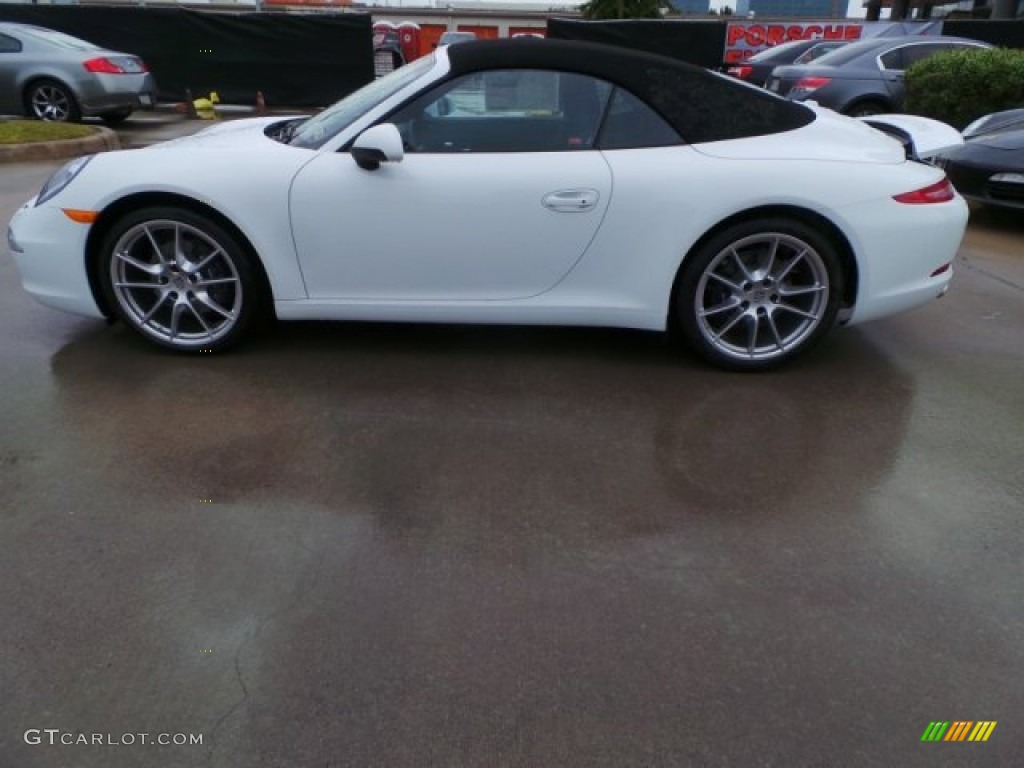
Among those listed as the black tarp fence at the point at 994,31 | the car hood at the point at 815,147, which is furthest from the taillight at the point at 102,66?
the black tarp fence at the point at 994,31

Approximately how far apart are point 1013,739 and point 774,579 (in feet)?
2.30

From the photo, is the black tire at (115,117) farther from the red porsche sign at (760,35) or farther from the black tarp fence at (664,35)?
the red porsche sign at (760,35)

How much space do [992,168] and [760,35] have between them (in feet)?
51.6

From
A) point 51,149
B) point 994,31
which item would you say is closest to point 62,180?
point 51,149

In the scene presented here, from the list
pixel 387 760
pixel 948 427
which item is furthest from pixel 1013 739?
pixel 948 427

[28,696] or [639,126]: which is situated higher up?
[639,126]

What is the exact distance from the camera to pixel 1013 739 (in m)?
1.91

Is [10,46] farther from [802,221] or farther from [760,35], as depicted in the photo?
[760,35]

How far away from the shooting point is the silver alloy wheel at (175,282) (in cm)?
374

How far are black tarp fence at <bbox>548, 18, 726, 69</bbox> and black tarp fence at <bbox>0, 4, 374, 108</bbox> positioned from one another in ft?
17.1

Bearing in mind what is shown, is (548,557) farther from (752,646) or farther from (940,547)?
(940,547)

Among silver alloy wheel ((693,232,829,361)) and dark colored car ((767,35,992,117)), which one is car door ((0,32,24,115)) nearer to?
dark colored car ((767,35,992,117))

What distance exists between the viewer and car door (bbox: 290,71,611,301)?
11.6 feet
